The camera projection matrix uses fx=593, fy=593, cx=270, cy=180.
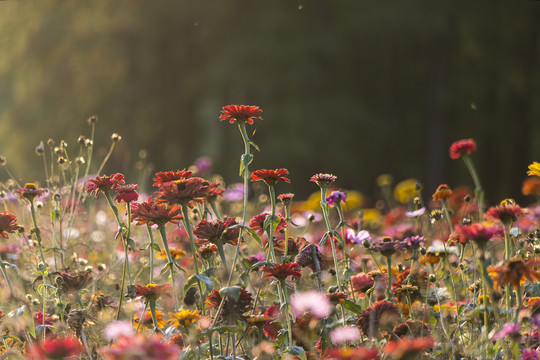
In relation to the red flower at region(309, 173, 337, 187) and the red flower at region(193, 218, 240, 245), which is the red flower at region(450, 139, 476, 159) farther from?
the red flower at region(193, 218, 240, 245)

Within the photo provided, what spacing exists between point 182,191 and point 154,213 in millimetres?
156

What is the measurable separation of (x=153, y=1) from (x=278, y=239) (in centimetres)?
1013

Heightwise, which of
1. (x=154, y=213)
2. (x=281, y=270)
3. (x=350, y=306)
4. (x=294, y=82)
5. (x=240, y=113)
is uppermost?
(x=240, y=113)

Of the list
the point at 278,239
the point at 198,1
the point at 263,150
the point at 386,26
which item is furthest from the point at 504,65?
the point at 278,239

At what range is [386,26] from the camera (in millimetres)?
9859

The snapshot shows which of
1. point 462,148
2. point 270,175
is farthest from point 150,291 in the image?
point 462,148

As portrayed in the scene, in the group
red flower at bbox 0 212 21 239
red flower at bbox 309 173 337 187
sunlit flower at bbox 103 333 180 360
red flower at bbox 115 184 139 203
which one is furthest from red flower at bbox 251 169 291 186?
sunlit flower at bbox 103 333 180 360

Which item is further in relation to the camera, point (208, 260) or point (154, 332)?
point (208, 260)

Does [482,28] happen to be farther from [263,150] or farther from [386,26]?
[263,150]

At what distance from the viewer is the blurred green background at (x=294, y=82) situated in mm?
10164

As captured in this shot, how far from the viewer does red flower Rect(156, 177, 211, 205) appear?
1.51m

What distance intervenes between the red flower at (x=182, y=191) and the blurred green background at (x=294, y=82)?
848 cm

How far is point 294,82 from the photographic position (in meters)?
10.9

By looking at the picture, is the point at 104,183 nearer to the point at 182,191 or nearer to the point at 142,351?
the point at 182,191
